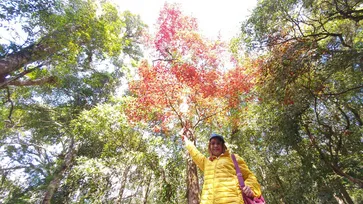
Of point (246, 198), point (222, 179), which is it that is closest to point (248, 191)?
point (246, 198)

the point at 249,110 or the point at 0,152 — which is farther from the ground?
the point at 0,152

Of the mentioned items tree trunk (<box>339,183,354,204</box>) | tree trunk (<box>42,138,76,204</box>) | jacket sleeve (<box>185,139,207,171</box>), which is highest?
tree trunk (<box>42,138,76,204</box>)

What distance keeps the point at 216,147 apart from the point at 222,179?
57 centimetres

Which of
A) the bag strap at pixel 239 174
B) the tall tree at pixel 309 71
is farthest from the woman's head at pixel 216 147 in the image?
the tall tree at pixel 309 71

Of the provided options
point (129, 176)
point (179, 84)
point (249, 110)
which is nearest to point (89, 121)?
point (129, 176)

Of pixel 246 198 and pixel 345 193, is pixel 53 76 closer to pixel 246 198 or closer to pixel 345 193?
pixel 246 198

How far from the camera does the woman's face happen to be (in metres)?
2.94

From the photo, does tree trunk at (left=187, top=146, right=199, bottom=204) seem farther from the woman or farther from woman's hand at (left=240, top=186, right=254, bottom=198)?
woman's hand at (left=240, top=186, right=254, bottom=198)

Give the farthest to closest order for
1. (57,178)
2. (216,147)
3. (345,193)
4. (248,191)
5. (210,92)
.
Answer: (57,178), (345,193), (210,92), (216,147), (248,191)

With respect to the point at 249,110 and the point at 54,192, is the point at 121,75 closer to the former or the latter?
the point at 54,192

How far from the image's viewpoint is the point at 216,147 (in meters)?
2.96

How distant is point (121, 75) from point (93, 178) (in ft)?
29.4

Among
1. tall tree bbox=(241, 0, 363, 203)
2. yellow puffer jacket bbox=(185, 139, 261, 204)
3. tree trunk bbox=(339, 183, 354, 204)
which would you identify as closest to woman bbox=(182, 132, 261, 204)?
yellow puffer jacket bbox=(185, 139, 261, 204)

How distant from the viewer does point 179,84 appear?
705 cm
